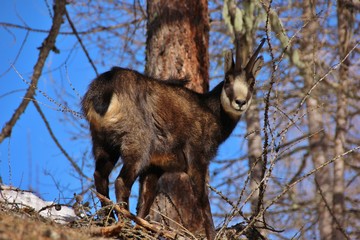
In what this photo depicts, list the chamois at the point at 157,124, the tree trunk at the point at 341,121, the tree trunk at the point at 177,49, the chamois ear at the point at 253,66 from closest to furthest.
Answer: the chamois at the point at 157,124 → the chamois ear at the point at 253,66 → the tree trunk at the point at 177,49 → the tree trunk at the point at 341,121

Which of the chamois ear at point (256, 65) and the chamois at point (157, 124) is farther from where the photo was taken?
the chamois ear at point (256, 65)

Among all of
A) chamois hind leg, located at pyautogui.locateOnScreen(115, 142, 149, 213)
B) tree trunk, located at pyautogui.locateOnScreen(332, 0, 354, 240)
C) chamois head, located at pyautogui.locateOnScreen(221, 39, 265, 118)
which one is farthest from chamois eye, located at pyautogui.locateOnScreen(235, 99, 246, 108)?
tree trunk, located at pyautogui.locateOnScreen(332, 0, 354, 240)

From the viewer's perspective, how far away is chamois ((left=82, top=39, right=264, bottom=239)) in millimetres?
5676

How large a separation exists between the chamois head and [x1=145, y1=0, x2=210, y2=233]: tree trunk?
66 cm

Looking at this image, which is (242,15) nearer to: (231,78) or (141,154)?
(231,78)

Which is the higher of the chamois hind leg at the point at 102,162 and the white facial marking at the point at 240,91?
the white facial marking at the point at 240,91

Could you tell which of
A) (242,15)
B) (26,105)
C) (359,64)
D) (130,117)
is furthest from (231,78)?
(359,64)

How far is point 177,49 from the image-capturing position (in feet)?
24.7

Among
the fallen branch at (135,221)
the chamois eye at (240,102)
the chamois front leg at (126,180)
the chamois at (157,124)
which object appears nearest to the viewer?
the fallen branch at (135,221)

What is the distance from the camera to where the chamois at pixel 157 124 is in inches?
223

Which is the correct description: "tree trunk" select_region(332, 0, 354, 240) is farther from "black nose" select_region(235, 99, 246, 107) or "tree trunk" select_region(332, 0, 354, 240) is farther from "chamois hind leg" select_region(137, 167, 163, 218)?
"chamois hind leg" select_region(137, 167, 163, 218)

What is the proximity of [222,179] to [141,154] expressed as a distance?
6.71 m

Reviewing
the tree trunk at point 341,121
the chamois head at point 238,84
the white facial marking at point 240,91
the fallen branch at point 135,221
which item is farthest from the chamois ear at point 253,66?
the tree trunk at point 341,121

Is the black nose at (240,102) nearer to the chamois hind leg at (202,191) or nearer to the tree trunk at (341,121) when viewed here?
the chamois hind leg at (202,191)
